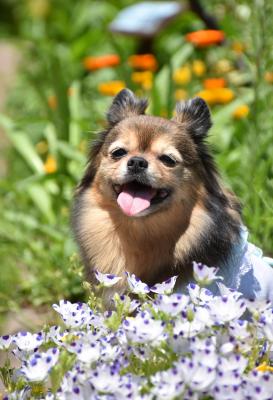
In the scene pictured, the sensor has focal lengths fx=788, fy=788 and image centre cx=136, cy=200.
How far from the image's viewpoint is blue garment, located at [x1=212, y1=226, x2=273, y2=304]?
3443 millimetres

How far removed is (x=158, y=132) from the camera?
11.6 feet

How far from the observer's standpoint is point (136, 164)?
10.9 ft

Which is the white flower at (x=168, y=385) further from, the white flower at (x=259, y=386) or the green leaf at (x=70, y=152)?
the green leaf at (x=70, y=152)

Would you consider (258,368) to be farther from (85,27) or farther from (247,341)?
(85,27)

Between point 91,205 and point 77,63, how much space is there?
5.02 metres

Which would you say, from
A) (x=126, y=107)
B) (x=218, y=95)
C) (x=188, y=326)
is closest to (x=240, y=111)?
(x=218, y=95)

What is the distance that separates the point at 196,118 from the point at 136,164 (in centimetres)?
55

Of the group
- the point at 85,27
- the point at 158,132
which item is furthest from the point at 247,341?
the point at 85,27

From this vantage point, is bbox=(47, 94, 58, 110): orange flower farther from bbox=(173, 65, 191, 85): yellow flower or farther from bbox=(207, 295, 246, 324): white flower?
bbox=(207, 295, 246, 324): white flower

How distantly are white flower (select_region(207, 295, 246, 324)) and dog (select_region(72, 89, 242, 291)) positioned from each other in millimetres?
1013

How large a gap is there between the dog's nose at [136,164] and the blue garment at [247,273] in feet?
1.93

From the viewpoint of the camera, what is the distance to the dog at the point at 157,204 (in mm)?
3479

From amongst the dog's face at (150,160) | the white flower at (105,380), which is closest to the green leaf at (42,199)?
the dog's face at (150,160)

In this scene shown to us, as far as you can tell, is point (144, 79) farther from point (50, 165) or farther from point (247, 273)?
point (247, 273)
